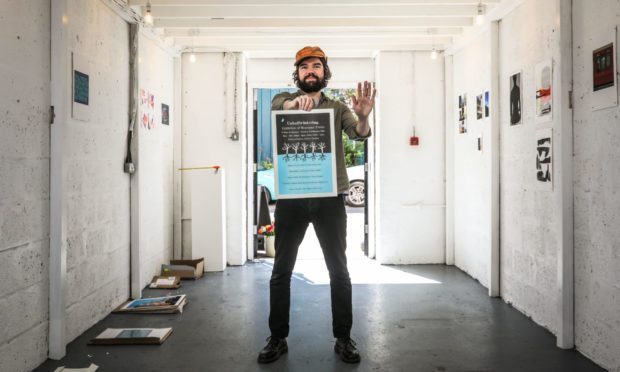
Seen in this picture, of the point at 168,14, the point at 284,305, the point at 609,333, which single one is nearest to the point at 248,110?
the point at 168,14

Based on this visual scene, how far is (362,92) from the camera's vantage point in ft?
9.53

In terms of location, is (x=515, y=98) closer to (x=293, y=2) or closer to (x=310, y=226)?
(x=293, y=2)

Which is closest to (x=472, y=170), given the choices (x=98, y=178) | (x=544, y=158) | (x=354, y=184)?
(x=544, y=158)

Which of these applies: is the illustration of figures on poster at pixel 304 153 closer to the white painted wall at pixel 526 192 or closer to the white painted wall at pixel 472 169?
the white painted wall at pixel 526 192

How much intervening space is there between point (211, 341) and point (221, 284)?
1.80 m

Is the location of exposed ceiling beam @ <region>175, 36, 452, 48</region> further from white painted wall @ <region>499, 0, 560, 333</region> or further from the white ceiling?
white painted wall @ <region>499, 0, 560, 333</region>

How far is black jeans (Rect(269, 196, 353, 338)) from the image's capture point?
9.78ft

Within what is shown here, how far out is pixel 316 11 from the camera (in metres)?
4.82

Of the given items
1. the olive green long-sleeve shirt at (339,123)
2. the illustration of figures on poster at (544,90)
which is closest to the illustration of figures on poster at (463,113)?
the illustration of figures on poster at (544,90)

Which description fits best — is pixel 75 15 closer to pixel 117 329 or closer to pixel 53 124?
pixel 53 124

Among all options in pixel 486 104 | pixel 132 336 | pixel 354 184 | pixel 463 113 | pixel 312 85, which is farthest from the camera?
pixel 354 184

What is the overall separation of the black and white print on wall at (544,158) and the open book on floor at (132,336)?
278 cm

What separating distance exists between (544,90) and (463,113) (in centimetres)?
206

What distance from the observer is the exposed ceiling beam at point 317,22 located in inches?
200
